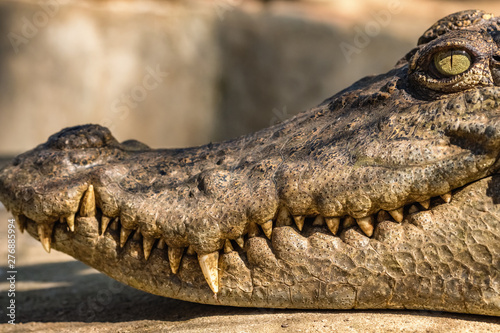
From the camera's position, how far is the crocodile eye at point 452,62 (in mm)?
2707

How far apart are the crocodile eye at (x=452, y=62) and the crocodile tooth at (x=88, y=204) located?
1.93 metres

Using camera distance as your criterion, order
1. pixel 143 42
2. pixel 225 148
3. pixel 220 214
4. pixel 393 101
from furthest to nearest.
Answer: pixel 143 42 < pixel 225 148 < pixel 393 101 < pixel 220 214

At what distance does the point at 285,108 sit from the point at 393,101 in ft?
32.3

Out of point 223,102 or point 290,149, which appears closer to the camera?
point 290,149

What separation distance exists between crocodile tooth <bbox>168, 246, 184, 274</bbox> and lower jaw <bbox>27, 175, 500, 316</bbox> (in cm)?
3

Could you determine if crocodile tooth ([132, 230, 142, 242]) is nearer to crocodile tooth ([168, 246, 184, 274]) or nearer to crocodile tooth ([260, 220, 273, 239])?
crocodile tooth ([168, 246, 184, 274])

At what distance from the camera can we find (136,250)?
2930 mm

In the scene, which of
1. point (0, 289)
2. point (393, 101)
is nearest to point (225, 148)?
point (393, 101)

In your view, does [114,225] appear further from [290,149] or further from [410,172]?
[410,172]
